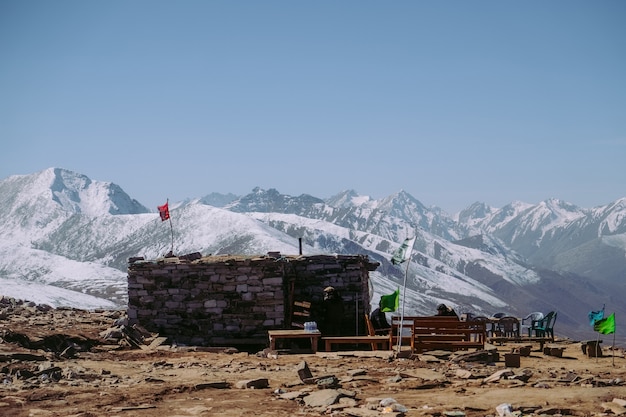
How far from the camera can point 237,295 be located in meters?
29.7

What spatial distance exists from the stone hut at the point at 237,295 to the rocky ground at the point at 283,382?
9.73 feet

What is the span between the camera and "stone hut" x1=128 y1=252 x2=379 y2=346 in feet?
96.8

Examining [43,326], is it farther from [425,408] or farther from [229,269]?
[425,408]

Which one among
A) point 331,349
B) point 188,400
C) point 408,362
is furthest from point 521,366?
point 188,400

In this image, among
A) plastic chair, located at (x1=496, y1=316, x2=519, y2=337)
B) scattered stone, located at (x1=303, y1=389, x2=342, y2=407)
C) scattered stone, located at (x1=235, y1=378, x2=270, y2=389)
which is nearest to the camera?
scattered stone, located at (x1=303, y1=389, x2=342, y2=407)

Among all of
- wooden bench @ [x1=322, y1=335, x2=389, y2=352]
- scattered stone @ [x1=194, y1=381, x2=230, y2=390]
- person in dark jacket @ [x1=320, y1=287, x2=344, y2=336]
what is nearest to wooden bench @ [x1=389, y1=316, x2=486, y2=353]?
wooden bench @ [x1=322, y1=335, x2=389, y2=352]

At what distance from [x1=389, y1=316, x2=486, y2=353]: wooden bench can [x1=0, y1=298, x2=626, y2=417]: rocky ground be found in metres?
1.44

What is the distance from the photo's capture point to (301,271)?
31000 millimetres

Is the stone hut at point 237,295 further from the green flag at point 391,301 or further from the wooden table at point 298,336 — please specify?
the green flag at point 391,301

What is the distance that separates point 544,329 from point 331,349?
31.5 feet

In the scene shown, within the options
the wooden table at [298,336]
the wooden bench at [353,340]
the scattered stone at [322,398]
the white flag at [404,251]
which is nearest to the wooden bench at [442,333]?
the wooden bench at [353,340]

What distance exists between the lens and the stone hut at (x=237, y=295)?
2950 cm

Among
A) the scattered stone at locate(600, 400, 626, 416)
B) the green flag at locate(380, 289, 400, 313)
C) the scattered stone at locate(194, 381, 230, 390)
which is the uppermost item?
the green flag at locate(380, 289, 400, 313)

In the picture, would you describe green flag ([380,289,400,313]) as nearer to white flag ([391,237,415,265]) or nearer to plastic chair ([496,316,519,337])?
white flag ([391,237,415,265])
